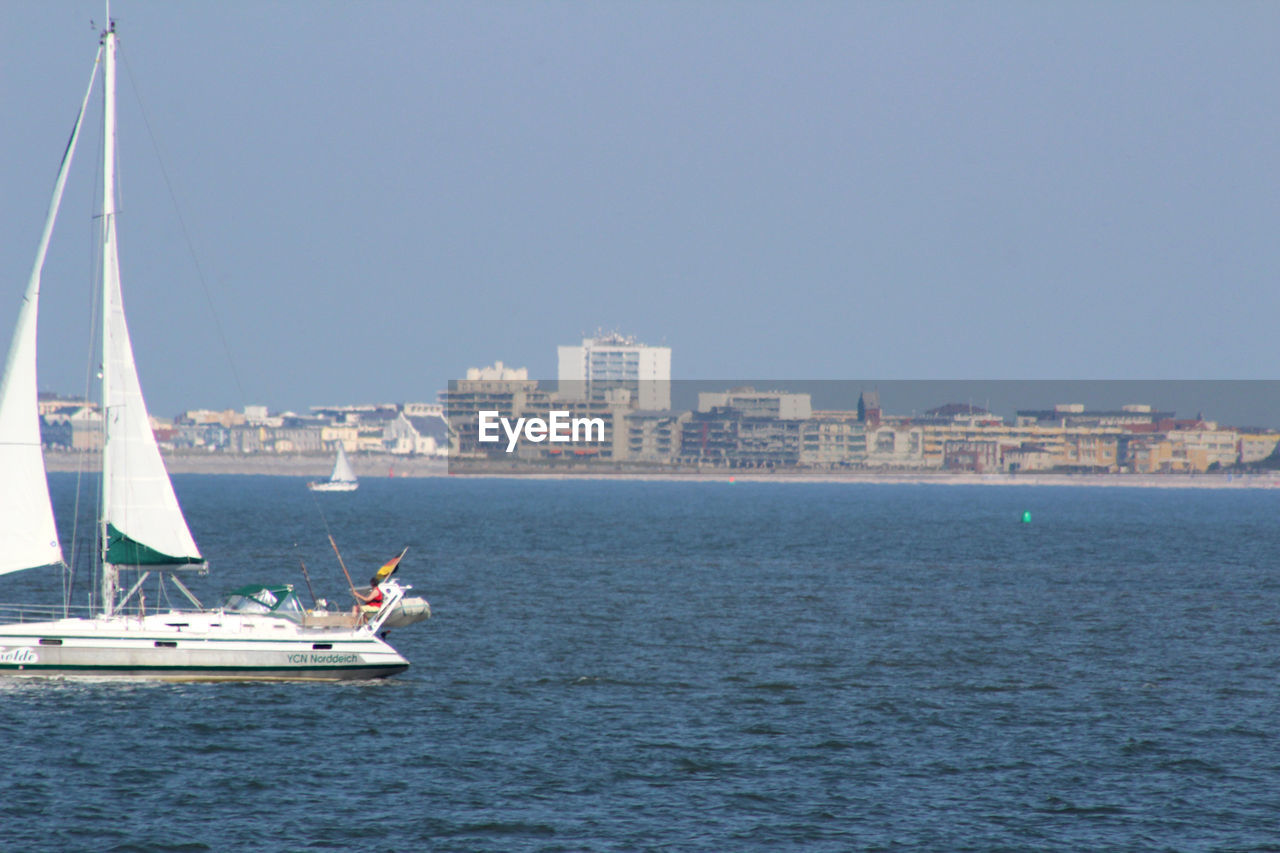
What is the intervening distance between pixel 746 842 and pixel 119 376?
737 inches

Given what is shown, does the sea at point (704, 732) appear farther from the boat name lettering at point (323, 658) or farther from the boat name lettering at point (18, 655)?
the boat name lettering at point (323, 658)

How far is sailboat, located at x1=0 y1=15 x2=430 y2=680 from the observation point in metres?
32.2

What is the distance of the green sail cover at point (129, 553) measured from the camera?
3297cm

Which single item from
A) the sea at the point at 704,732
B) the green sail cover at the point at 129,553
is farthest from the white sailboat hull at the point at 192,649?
the green sail cover at the point at 129,553

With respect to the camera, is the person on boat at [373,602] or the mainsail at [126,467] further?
the person on boat at [373,602]

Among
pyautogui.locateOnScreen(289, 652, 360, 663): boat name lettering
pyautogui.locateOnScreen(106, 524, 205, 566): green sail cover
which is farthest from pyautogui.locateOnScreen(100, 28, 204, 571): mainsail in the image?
pyautogui.locateOnScreen(289, 652, 360, 663): boat name lettering

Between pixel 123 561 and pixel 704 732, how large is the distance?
1365cm

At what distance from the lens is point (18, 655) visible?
106 feet

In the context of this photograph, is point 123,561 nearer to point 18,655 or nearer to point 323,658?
point 18,655

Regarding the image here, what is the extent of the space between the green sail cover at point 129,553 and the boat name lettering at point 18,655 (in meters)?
2.52

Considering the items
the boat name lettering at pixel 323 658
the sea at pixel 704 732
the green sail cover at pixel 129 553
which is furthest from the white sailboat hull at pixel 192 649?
the green sail cover at pixel 129 553

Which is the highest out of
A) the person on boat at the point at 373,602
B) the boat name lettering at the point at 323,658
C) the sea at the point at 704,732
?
the person on boat at the point at 373,602

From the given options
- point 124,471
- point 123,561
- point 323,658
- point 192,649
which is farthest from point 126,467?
point 323,658

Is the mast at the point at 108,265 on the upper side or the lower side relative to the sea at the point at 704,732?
upper
